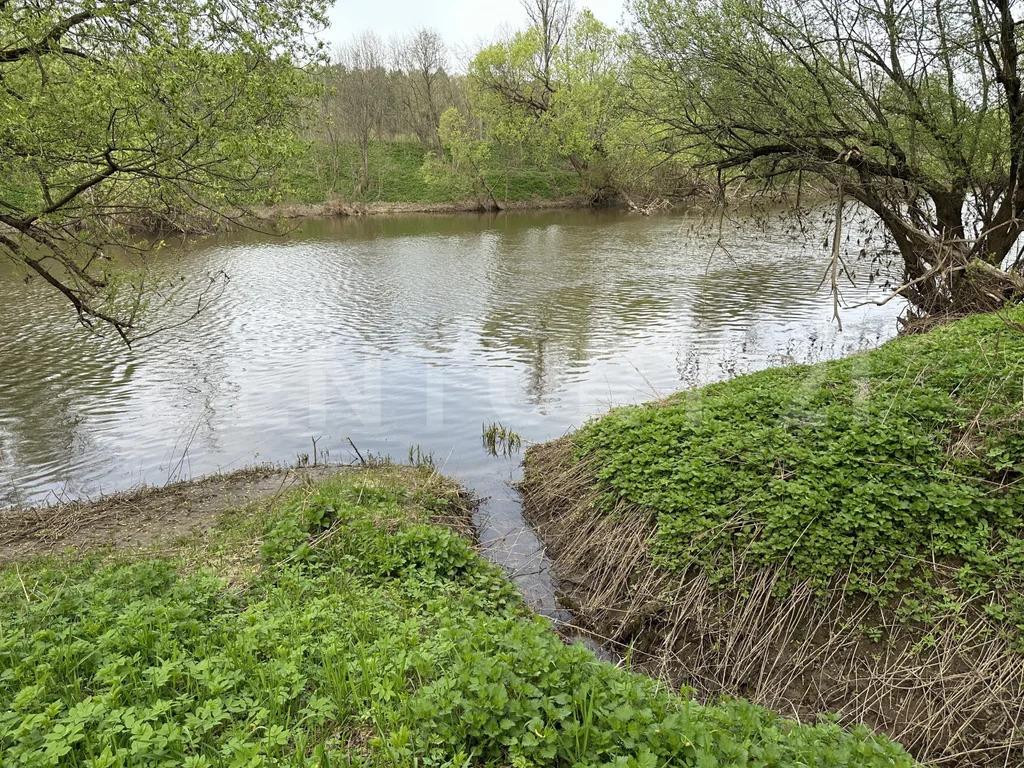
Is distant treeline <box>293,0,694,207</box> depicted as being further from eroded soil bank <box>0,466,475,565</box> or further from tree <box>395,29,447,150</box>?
eroded soil bank <box>0,466,475,565</box>

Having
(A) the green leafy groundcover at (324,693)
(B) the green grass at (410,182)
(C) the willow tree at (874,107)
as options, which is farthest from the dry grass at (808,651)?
(B) the green grass at (410,182)

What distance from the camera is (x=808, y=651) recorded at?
4918mm

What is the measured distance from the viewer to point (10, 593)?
472 cm

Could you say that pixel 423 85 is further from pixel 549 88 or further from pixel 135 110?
pixel 135 110

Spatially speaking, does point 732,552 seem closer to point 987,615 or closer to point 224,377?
point 987,615

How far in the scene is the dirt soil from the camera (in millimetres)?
6562

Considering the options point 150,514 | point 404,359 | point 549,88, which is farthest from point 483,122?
point 150,514

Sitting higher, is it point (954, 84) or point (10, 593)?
point (954, 84)

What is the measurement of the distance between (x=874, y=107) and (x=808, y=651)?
1017 centimetres

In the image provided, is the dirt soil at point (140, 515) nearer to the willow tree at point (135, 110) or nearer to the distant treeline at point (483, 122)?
the willow tree at point (135, 110)

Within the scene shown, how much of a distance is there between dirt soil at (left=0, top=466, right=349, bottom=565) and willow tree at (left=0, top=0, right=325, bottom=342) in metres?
2.45

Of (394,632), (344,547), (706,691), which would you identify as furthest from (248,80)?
(706,691)

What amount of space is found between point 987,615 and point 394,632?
423 cm

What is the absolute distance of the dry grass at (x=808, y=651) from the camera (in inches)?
165
